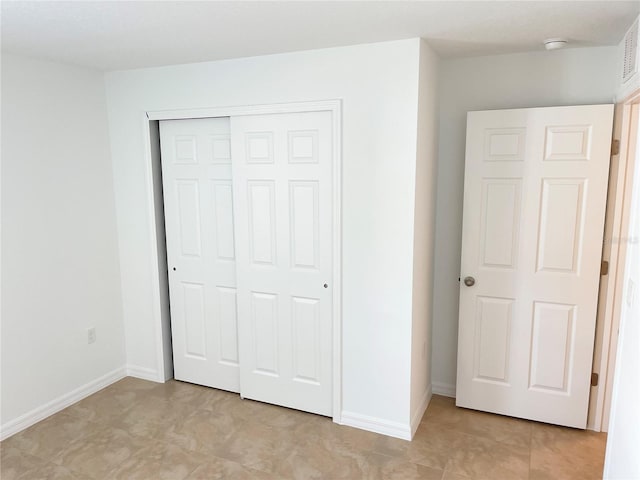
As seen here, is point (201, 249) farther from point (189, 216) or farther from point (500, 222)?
point (500, 222)

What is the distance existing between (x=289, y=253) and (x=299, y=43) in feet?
4.16

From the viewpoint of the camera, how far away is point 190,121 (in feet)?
10.9

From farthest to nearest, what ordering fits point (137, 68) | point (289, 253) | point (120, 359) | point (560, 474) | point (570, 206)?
point (120, 359), point (137, 68), point (289, 253), point (570, 206), point (560, 474)

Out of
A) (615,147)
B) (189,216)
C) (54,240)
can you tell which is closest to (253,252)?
(189,216)

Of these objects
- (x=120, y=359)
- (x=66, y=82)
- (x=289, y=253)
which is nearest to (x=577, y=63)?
(x=289, y=253)

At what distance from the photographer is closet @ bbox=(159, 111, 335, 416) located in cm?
294

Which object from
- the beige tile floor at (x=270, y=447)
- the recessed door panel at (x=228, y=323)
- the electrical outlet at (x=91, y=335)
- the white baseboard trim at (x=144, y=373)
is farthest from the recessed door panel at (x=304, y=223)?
the electrical outlet at (x=91, y=335)

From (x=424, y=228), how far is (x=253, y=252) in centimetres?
114

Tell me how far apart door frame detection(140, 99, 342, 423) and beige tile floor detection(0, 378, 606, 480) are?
14.6 inches

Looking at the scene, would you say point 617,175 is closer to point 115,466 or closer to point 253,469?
point 253,469

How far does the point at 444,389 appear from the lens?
3.40m

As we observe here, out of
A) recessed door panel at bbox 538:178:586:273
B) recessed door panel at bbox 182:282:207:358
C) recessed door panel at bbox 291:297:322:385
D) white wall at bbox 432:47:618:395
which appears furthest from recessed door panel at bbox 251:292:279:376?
recessed door panel at bbox 538:178:586:273

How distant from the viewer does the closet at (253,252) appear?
116 inches

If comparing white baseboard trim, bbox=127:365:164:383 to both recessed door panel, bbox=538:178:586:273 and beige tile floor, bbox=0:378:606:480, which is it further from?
recessed door panel, bbox=538:178:586:273
